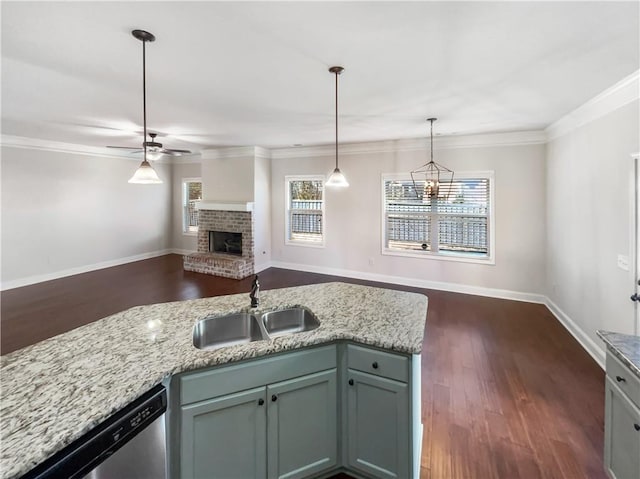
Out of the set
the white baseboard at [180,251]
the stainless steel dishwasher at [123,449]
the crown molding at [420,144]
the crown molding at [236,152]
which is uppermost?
the crown molding at [236,152]

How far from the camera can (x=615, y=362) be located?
5.69ft

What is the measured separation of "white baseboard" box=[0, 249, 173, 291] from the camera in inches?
223

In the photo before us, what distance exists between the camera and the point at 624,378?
5.37 ft

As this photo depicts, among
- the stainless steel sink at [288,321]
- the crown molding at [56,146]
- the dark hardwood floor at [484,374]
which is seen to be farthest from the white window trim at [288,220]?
the stainless steel sink at [288,321]

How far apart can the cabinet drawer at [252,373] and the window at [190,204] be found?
775 cm

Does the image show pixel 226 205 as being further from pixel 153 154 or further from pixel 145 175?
pixel 145 175

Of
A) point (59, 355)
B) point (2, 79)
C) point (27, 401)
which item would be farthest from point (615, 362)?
point (2, 79)

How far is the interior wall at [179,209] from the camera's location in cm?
858

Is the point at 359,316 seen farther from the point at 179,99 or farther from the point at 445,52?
the point at 179,99

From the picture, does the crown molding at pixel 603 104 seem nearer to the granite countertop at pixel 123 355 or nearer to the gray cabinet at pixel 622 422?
the gray cabinet at pixel 622 422

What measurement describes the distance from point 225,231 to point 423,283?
4352mm

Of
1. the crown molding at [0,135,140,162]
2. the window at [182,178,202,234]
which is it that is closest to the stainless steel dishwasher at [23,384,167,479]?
the crown molding at [0,135,140,162]

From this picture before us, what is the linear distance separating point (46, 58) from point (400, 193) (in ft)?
16.6

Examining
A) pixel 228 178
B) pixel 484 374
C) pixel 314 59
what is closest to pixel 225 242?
pixel 228 178
